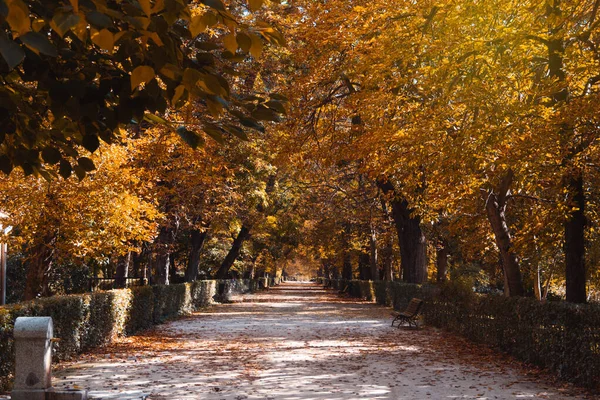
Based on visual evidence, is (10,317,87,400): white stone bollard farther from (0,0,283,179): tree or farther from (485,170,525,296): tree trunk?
(485,170,525,296): tree trunk

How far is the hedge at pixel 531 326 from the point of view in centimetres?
1012

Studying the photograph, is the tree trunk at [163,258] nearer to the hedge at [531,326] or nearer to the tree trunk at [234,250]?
the hedge at [531,326]

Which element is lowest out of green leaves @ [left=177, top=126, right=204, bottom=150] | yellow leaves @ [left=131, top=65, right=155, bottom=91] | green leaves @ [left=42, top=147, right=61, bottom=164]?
green leaves @ [left=177, top=126, right=204, bottom=150]

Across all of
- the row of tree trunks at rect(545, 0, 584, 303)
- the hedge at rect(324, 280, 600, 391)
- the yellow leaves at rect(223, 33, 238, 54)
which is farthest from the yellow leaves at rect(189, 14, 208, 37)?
the row of tree trunks at rect(545, 0, 584, 303)

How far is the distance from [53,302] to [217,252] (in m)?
32.0

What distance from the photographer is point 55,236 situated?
14961 mm

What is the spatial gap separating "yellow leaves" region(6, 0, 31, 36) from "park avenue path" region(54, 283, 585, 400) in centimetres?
717

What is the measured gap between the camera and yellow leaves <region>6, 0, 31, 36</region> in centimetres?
227

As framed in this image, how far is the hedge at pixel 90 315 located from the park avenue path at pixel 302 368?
40 centimetres

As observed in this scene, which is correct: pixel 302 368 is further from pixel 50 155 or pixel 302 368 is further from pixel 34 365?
pixel 50 155

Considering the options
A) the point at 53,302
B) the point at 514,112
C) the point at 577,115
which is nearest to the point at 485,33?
the point at 514,112

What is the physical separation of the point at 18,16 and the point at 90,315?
12.9m

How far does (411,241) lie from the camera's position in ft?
87.8

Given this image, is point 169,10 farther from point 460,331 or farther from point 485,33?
point 460,331
